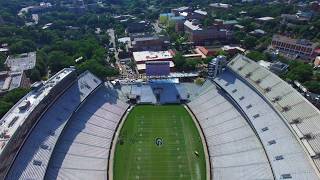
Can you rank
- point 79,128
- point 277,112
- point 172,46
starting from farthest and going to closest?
point 172,46 → point 79,128 → point 277,112

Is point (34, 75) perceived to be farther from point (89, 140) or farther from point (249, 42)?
point (249, 42)

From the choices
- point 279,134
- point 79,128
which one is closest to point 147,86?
point 79,128

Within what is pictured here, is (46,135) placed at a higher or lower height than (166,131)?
higher

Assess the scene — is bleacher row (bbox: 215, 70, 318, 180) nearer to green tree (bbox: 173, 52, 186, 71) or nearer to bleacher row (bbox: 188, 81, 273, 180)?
bleacher row (bbox: 188, 81, 273, 180)

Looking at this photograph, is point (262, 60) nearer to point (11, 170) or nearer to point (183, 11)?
point (11, 170)

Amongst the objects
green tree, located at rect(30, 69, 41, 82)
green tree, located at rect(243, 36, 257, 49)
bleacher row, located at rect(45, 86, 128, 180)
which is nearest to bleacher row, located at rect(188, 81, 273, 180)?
bleacher row, located at rect(45, 86, 128, 180)

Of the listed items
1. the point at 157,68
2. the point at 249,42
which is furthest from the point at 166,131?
the point at 249,42
